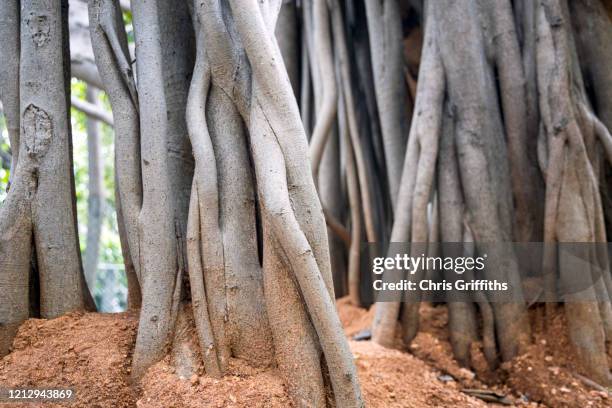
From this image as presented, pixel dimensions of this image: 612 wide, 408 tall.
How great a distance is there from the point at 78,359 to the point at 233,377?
0.62 meters

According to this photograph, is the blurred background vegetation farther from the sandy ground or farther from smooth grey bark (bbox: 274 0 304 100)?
the sandy ground

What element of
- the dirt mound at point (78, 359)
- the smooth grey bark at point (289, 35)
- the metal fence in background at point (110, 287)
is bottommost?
the dirt mound at point (78, 359)

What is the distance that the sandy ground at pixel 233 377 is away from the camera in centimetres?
204

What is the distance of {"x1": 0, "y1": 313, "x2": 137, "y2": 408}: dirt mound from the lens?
6.84ft

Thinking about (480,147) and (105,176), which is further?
(105,176)

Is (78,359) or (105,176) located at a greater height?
(105,176)

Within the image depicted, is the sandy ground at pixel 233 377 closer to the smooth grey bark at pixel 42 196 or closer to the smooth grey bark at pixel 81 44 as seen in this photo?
the smooth grey bark at pixel 42 196

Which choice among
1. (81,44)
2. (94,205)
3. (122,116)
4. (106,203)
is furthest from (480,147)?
(106,203)

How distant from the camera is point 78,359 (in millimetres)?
2158

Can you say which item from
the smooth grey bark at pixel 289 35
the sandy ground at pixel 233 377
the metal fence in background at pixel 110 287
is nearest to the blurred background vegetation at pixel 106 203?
the metal fence in background at pixel 110 287

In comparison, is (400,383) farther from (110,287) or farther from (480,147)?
(110,287)

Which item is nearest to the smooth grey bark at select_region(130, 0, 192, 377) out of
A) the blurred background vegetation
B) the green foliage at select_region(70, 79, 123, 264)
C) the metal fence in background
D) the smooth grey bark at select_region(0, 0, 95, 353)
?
the smooth grey bark at select_region(0, 0, 95, 353)

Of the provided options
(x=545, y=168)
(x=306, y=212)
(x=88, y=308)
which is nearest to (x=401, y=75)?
(x=545, y=168)

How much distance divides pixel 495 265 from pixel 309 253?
61.5 inches
